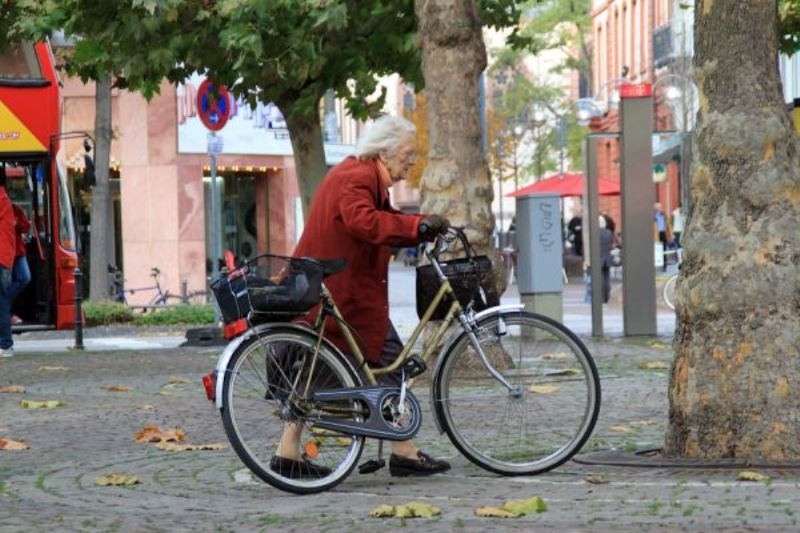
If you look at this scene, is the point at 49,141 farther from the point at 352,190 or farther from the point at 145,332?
the point at 352,190

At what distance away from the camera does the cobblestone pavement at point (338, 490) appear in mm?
6891

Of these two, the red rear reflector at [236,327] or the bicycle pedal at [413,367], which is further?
the bicycle pedal at [413,367]

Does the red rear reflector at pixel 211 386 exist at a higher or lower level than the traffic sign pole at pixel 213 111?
lower

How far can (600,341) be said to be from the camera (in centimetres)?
1992

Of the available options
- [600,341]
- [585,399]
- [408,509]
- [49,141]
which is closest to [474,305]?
[585,399]

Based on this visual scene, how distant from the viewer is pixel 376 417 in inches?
325

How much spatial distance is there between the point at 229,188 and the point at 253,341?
32894mm

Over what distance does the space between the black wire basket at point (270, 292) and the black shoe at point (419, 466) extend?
2.68 ft

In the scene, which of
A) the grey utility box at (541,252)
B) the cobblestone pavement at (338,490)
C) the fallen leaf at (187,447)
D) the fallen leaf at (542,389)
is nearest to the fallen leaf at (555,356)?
the fallen leaf at (542,389)

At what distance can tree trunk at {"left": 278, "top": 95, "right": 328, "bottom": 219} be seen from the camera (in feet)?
72.4

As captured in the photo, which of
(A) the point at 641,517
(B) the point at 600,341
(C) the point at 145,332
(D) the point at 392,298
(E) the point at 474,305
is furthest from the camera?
(D) the point at 392,298

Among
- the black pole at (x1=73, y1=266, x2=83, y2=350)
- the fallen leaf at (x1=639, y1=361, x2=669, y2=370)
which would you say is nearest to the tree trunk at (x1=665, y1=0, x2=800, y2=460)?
the fallen leaf at (x1=639, y1=361, x2=669, y2=370)

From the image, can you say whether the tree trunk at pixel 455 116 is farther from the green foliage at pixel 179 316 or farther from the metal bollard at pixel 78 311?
the green foliage at pixel 179 316

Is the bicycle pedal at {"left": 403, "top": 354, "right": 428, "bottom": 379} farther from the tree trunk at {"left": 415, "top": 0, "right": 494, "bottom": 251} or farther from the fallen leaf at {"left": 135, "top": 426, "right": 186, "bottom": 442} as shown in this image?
the tree trunk at {"left": 415, "top": 0, "right": 494, "bottom": 251}
